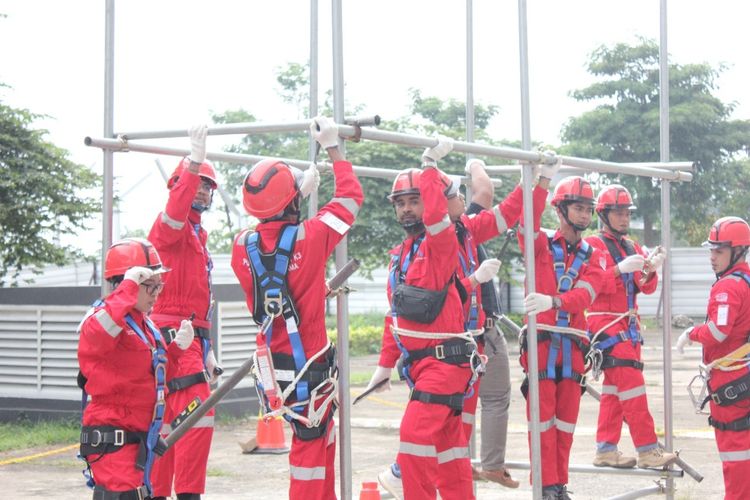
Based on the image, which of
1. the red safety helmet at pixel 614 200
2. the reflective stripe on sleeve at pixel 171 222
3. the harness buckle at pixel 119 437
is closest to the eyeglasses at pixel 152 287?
the harness buckle at pixel 119 437

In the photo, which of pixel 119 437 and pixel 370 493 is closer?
pixel 119 437

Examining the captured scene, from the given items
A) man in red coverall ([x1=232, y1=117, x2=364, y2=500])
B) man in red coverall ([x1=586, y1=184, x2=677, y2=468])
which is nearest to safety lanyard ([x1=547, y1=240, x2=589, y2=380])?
man in red coverall ([x1=586, y1=184, x2=677, y2=468])

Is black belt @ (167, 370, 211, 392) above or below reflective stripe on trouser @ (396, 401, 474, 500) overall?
above

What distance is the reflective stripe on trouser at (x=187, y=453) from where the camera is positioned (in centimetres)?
737

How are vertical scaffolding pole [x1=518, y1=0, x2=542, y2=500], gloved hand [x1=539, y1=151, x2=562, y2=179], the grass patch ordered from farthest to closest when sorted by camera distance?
the grass patch
gloved hand [x1=539, y1=151, x2=562, y2=179]
vertical scaffolding pole [x1=518, y1=0, x2=542, y2=500]

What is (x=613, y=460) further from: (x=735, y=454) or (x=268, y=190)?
(x=268, y=190)

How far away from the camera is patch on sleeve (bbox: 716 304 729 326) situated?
8234 mm

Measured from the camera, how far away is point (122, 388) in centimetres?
619

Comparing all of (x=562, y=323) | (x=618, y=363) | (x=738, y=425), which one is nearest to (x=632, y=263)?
(x=618, y=363)

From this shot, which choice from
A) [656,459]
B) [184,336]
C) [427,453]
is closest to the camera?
[427,453]

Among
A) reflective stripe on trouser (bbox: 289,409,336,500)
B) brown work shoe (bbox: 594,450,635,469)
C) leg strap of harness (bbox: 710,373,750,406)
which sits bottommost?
brown work shoe (bbox: 594,450,635,469)

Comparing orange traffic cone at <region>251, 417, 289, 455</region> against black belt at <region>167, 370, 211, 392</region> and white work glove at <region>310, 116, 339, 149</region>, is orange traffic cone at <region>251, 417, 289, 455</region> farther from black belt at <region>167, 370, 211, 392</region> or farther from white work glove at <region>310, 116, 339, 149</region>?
white work glove at <region>310, 116, 339, 149</region>

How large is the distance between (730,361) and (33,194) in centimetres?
1082

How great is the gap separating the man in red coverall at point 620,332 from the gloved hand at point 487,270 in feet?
6.74
